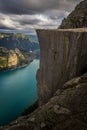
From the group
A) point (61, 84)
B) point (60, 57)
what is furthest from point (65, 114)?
point (60, 57)

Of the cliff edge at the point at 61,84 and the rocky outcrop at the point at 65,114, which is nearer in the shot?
the rocky outcrop at the point at 65,114

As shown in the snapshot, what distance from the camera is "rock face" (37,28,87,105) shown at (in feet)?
64.8

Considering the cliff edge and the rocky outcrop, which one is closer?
the rocky outcrop

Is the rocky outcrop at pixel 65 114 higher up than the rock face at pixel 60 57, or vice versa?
the rock face at pixel 60 57

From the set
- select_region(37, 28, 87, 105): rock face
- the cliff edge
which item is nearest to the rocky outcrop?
the cliff edge

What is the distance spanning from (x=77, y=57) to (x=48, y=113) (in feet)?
27.1

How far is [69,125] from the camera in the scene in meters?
12.1

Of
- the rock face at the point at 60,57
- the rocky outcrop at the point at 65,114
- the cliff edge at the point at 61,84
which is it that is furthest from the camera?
the rock face at the point at 60,57

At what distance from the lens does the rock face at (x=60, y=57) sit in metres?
19.8

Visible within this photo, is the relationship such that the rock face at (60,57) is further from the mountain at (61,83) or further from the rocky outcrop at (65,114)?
the rocky outcrop at (65,114)

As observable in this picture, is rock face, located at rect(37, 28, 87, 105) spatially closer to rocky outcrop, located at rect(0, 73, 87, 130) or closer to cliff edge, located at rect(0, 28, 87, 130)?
cliff edge, located at rect(0, 28, 87, 130)

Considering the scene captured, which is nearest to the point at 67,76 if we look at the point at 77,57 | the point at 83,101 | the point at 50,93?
the point at 77,57

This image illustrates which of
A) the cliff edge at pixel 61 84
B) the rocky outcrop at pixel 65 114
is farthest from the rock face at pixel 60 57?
the rocky outcrop at pixel 65 114

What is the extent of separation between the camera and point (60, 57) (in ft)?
70.5
